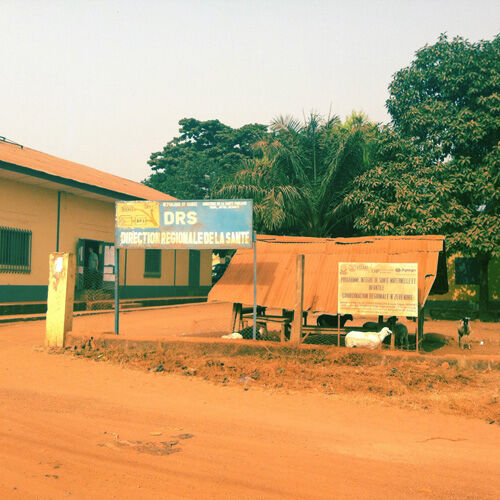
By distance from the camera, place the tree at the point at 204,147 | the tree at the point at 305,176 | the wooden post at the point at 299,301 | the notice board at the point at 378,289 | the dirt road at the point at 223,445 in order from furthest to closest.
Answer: the tree at the point at 204,147
the tree at the point at 305,176
the wooden post at the point at 299,301
the notice board at the point at 378,289
the dirt road at the point at 223,445

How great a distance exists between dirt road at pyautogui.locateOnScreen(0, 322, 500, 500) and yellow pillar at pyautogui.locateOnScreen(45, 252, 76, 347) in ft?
7.56

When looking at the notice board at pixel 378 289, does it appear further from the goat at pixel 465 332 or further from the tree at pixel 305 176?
the tree at pixel 305 176

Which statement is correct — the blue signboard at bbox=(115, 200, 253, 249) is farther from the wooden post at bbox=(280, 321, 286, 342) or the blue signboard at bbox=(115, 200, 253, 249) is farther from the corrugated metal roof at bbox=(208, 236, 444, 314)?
the wooden post at bbox=(280, 321, 286, 342)

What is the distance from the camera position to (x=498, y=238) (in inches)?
623

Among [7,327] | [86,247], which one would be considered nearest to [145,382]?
[7,327]

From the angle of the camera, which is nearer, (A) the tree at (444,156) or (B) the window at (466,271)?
(A) the tree at (444,156)

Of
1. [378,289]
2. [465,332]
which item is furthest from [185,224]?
[465,332]

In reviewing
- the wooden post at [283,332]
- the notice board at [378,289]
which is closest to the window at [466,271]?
the wooden post at [283,332]

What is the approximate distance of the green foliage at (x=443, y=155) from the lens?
16.3 m

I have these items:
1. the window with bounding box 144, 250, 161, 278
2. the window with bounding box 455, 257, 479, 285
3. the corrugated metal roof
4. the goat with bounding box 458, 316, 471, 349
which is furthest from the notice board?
the window with bounding box 144, 250, 161, 278

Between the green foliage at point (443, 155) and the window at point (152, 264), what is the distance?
29.4 ft

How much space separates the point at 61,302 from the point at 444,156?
496 inches

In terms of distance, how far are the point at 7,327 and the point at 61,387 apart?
708 centimetres

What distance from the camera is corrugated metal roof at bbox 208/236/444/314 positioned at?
32.5 ft
